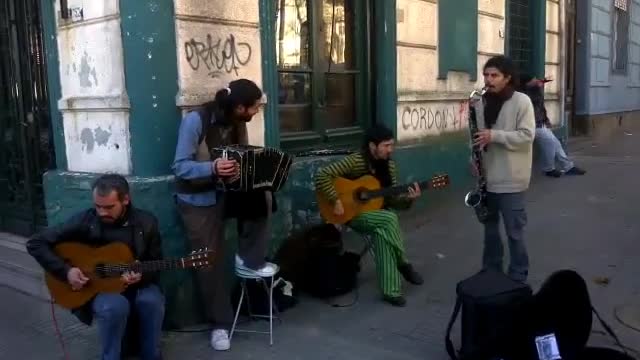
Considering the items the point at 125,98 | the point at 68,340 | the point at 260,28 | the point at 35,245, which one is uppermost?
the point at 260,28

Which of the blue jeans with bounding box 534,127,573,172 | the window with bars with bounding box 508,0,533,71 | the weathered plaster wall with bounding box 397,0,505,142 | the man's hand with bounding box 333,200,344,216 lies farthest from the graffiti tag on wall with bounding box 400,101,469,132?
the man's hand with bounding box 333,200,344,216

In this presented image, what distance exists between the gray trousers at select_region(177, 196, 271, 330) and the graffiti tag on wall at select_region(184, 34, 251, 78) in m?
1.05

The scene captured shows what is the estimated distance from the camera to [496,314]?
346 cm

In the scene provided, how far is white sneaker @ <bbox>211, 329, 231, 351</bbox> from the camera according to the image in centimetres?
406

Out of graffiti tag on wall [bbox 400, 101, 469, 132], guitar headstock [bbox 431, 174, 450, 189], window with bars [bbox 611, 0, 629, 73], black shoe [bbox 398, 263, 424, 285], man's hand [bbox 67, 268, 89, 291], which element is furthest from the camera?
window with bars [bbox 611, 0, 629, 73]

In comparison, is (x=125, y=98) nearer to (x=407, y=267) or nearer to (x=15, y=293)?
(x=15, y=293)

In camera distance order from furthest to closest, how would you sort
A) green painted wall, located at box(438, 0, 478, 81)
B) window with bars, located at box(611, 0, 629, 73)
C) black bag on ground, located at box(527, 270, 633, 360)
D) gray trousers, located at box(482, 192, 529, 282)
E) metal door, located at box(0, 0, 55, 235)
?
window with bars, located at box(611, 0, 629, 73)
green painted wall, located at box(438, 0, 478, 81)
metal door, located at box(0, 0, 55, 235)
gray trousers, located at box(482, 192, 529, 282)
black bag on ground, located at box(527, 270, 633, 360)

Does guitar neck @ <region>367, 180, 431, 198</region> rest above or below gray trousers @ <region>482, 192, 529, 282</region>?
above

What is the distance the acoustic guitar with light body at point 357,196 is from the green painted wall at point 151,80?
4.10ft

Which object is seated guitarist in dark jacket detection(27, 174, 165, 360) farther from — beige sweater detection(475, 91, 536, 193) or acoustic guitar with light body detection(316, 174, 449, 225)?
beige sweater detection(475, 91, 536, 193)

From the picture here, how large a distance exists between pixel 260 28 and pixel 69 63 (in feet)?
4.81

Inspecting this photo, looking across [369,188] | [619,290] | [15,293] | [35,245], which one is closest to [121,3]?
[35,245]

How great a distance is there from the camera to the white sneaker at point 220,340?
4055 millimetres

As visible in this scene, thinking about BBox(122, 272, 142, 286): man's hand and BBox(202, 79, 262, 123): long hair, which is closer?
BBox(122, 272, 142, 286): man's hand
